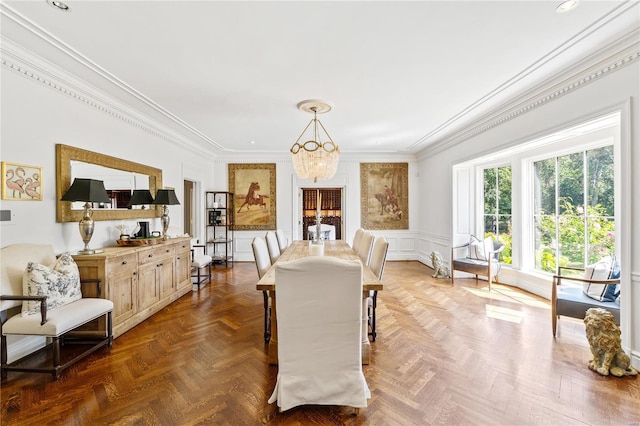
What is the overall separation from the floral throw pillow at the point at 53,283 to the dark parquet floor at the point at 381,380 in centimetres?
56

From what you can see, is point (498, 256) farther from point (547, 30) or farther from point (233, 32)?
point (233, 32)

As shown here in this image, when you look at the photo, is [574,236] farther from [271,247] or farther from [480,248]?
[271,247]

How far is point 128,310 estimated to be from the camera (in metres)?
3.13

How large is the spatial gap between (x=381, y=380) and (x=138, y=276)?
2.90 meters

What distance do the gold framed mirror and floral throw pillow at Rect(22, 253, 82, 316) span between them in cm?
60

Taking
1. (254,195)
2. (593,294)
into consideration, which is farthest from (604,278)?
(254,195)

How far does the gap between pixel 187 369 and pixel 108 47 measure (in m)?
2.81

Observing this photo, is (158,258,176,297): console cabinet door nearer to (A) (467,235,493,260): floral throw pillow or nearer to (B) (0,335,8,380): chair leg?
(B) (0,335,8,380): chair leg

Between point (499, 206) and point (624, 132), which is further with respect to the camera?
point (499, 206)

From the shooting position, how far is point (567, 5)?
1.92 m

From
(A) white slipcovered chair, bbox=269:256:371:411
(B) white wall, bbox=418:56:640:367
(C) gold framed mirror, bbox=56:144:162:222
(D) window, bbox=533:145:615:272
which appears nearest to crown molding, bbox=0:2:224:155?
(C) gold framed mirror, bbox=56:144:162:222

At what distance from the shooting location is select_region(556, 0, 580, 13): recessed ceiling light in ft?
6.21

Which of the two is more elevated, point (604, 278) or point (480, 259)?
point (604, 278)

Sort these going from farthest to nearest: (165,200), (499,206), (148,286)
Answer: (499,206)
(165,200)
(148,286)
